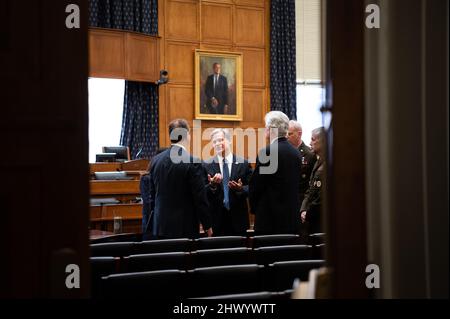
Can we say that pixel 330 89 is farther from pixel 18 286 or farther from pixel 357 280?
pixel 18 286

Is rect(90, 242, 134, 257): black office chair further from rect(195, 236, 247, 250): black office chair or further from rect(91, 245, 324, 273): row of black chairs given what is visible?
rect(195, 236, 247, 250): black office chair

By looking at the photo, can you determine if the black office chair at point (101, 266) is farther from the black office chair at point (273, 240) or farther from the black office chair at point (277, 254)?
the black office chair at point (273, 240)

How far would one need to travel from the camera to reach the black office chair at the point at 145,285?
2520 mm

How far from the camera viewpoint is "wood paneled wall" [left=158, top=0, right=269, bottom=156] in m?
12.2

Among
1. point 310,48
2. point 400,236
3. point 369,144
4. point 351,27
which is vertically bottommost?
point 400,236

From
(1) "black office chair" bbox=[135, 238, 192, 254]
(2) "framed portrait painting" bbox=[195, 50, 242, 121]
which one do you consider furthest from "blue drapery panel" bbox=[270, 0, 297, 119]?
(1) "black office chair" bbox=[135, 238, 192, 254]

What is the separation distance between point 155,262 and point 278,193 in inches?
64.1

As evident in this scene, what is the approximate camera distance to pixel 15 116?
1491 mm

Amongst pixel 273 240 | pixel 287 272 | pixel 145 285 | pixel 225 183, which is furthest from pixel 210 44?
pixel 145 285

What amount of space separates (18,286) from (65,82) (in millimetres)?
632

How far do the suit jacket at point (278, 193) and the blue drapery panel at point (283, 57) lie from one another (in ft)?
29.2

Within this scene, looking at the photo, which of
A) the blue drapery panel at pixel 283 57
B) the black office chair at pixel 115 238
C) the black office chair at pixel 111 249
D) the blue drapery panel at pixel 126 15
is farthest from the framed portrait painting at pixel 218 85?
the black office chair at pixel 111 249

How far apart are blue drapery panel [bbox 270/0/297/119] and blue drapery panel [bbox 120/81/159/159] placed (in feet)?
10.4

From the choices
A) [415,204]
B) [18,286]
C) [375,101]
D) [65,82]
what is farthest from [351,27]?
[18,286]
